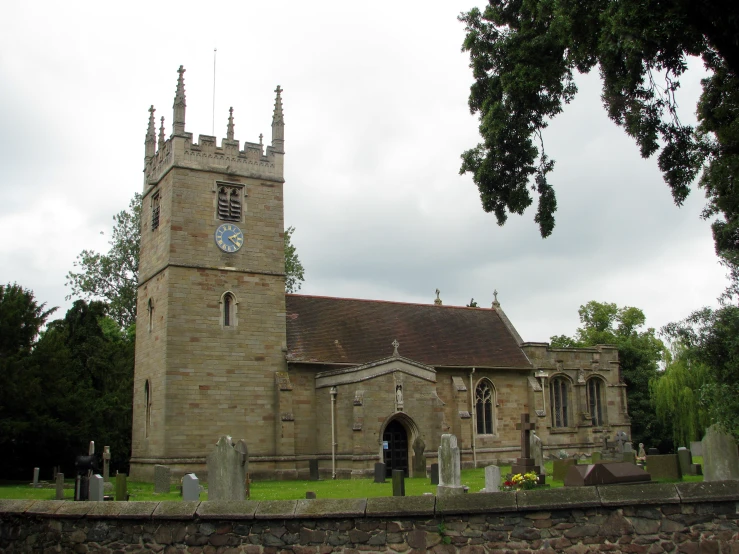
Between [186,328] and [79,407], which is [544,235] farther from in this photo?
[79,407]

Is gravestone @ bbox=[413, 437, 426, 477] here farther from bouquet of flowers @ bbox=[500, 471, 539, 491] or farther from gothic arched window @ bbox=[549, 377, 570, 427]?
gothic arched window @ bbox=[549, 377, 570, 427]

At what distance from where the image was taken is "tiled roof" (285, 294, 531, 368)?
30016mm

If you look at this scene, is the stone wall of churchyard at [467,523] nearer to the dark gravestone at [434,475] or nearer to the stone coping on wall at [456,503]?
the stone coping on wall at [456,503]

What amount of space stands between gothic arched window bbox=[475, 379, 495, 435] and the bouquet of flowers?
584 inches

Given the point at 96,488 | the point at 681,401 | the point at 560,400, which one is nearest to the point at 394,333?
the point at 560,400

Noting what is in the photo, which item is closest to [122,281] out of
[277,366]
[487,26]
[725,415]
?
[277,366]

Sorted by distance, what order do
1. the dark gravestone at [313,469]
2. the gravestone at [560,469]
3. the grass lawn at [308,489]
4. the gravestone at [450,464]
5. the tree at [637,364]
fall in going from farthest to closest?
the tree at [637,364] < the dark gravestone at [313,469] < the gravestone at [560,469] < the grass lawn at [308,489] < the gravestone at [450,464]

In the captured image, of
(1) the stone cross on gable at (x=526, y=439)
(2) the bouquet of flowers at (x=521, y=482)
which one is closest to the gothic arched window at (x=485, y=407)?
(1) the stone cross on gable at (x=526, y=439)

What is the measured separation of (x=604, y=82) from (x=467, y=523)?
10057 millimetres

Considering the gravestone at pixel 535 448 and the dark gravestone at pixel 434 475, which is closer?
the gravestone at pixel 535 448

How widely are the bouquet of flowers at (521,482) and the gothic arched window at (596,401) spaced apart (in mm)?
19649

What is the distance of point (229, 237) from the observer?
2803cm

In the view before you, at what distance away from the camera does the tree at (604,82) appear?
39.7 ft

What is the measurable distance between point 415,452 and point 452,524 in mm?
17318
